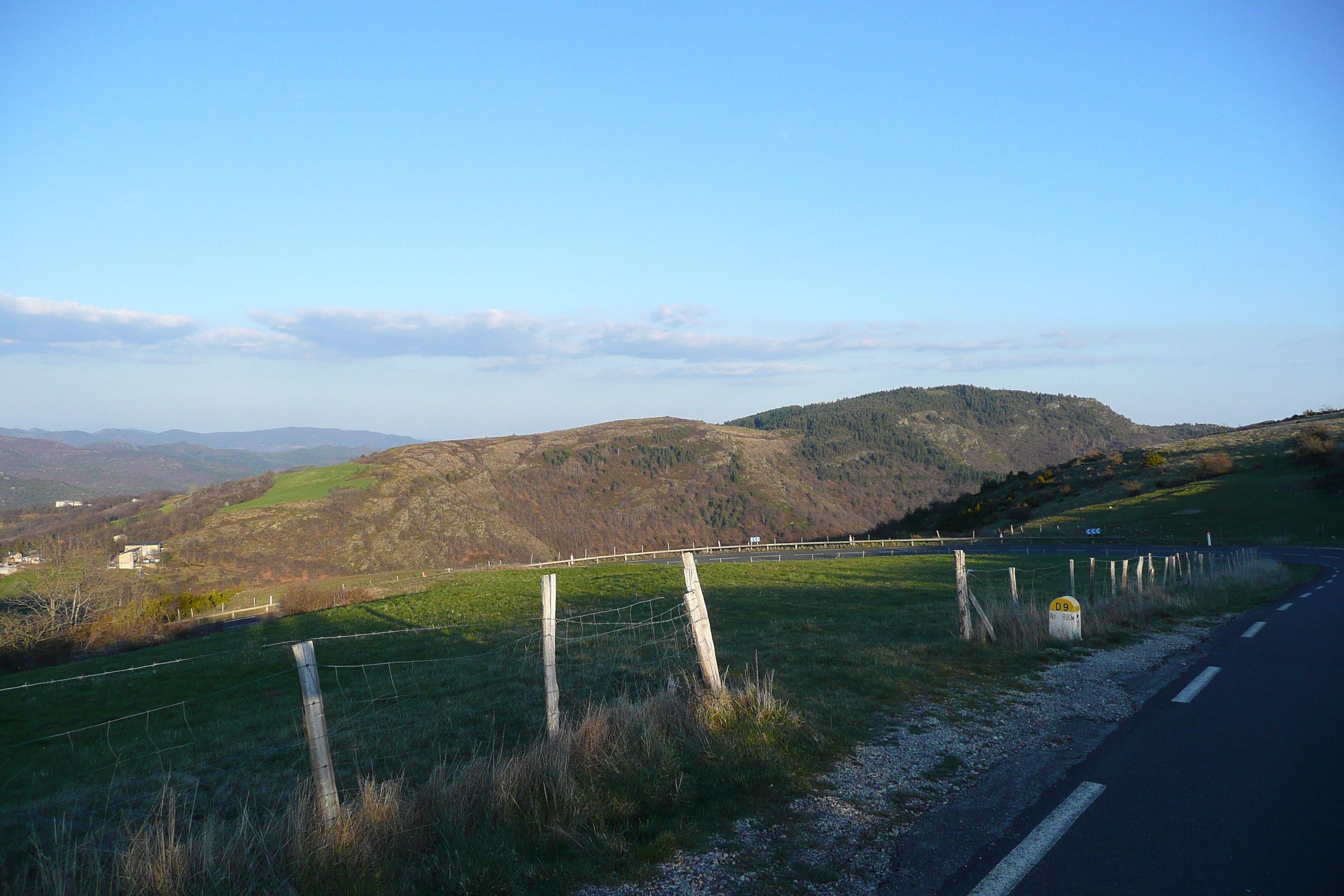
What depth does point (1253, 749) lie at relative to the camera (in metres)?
6.21

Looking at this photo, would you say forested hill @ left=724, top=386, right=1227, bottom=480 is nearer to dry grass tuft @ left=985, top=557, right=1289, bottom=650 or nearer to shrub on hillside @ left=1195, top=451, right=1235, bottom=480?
shrub on hillside @ left=1195, top=451, right=1235, bottom=480

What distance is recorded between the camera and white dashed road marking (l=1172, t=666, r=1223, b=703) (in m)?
8.10

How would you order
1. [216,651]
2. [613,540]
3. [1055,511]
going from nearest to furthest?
1. [216,651]
2. [1055,511]
3. [613,540]

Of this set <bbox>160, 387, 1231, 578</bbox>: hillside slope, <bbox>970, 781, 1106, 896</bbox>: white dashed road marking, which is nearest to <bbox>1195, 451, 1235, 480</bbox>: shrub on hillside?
<bbox>160, 387, 1231, 578</bbox>: hillside slope

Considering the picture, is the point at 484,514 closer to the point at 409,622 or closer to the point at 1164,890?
the point at 409,622

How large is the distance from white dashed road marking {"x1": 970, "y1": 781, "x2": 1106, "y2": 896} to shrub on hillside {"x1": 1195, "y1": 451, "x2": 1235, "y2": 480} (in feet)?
225

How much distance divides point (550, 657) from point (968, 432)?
559 feet

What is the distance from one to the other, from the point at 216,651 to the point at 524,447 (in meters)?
108

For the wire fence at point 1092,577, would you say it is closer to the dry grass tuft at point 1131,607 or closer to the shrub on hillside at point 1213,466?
the dry grass tuft at point 1131,607

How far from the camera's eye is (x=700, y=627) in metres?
7.75

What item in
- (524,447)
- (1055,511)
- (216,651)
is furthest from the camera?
(524,447)

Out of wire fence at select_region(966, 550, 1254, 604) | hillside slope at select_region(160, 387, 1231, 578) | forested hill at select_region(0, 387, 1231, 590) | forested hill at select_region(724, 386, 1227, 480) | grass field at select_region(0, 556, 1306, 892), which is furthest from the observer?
forested hill at select_region(724, 386, 1227, 480)

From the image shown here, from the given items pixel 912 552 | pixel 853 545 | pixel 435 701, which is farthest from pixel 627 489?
pixel 435 701

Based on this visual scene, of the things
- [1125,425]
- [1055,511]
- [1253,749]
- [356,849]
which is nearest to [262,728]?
[356,849]
